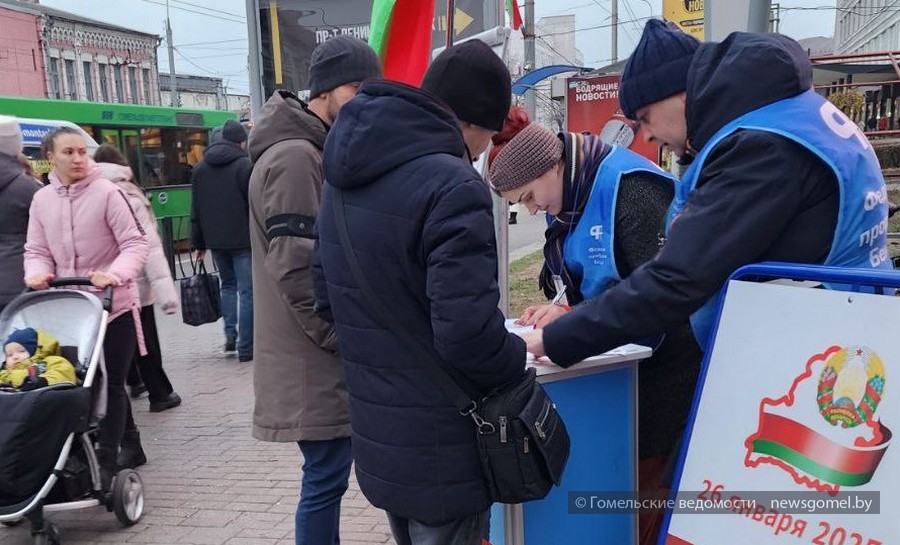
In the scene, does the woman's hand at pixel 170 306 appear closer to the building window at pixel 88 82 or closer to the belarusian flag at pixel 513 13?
the belarusian flag at pixel 513 13

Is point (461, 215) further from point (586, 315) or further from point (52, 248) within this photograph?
point (52, 248)

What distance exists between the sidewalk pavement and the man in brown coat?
3.19 ft

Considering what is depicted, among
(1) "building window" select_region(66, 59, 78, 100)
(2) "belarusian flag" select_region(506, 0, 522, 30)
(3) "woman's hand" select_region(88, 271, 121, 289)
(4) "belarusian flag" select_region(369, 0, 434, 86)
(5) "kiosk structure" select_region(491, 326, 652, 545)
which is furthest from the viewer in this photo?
(1) "building window" select_region(66, 59, 78, 100)

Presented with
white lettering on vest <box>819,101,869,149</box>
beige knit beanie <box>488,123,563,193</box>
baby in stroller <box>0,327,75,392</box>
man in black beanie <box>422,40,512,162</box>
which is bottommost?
baby in stroller <box>0,327,75,392</box>

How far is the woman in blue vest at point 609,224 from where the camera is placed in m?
2.22

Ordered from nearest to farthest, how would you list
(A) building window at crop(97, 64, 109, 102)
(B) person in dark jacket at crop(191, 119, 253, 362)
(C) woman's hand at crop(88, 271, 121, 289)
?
(C) woman's hand at crop(88, 271, 121, 289)
(B) person in dark jacket at crop(191, 119, 253, 362)
(A) building window at crop(97, 64, 109, 102)

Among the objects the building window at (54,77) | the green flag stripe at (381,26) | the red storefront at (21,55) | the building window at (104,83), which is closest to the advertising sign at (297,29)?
the green flag stripe at (381,26)

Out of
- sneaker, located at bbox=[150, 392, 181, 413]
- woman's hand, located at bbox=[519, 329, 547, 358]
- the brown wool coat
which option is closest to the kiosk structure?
woman's hand, located at bbox=[519, 329, 547, 358]

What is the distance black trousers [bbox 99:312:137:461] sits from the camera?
3.87m

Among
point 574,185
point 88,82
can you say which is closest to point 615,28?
point 88,82

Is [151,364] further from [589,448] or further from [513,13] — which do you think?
[589,448]

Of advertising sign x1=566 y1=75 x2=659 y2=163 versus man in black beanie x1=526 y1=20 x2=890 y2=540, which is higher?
advertising sign x1=566 y1=75 x2=659 y2=163

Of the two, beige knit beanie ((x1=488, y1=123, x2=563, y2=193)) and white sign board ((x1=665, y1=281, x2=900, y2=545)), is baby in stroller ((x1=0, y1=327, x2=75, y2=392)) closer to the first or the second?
beige knit beanie ((x1=488, y1=123, x2=563, y2=193))

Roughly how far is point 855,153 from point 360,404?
1.27 metres
